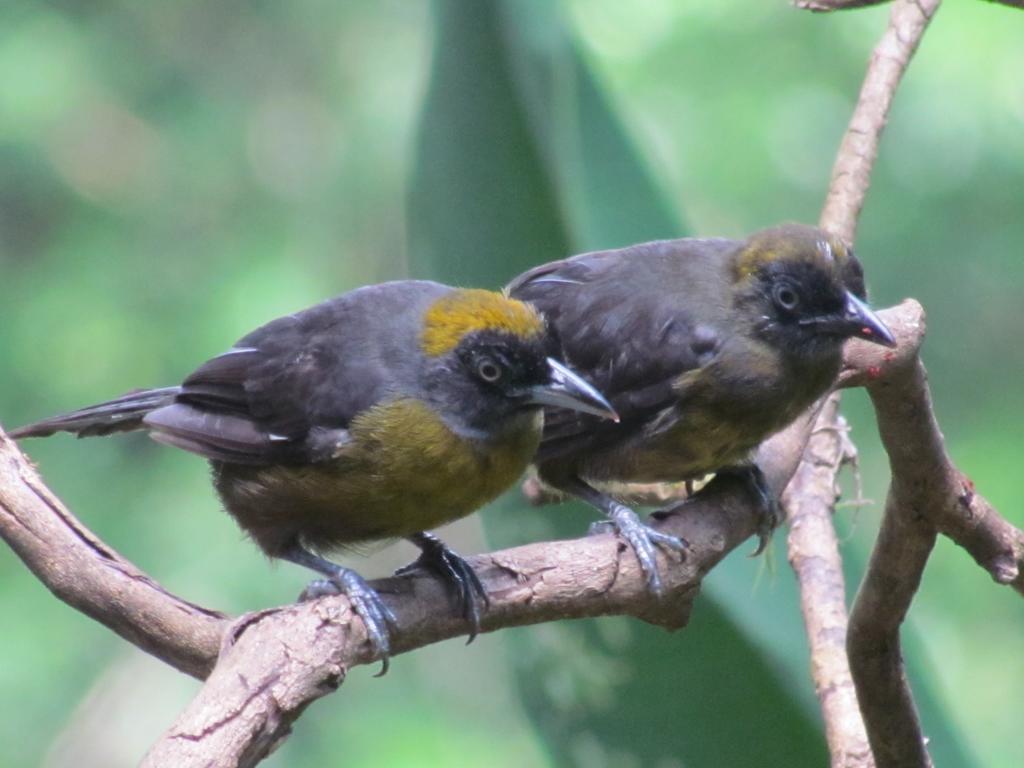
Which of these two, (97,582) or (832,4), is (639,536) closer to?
(97,582)

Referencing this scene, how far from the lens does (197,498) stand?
539 cm

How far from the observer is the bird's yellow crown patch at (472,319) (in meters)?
2.58

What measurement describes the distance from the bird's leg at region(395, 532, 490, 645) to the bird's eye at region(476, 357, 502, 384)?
315mm

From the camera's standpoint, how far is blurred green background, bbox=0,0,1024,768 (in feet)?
17.2

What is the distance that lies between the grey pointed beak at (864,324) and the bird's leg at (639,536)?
51cm

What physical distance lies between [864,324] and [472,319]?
727 mm

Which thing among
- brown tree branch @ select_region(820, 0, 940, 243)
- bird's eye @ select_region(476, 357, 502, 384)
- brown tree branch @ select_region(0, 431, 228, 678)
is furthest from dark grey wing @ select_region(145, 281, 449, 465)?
brown tree branch @ select_region(820, 0, 940, 243)

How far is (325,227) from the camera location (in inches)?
245

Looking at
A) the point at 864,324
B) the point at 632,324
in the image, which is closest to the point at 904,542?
the point at 864,324

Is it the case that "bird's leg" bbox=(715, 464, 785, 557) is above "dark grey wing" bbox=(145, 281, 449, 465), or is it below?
below

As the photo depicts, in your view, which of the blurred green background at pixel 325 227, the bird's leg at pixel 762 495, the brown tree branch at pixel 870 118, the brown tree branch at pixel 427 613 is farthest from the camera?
the blurred green background at pixel 325 227

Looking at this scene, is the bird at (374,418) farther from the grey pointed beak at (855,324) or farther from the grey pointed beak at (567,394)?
the grey pointed beak at (855,324)

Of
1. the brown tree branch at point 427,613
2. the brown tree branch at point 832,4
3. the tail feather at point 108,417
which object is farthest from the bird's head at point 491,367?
the brown tree branch at point 832,4

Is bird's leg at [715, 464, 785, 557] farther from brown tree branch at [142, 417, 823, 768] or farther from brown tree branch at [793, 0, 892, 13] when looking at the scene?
brown tree branch at [793, 0, 892, 13]
